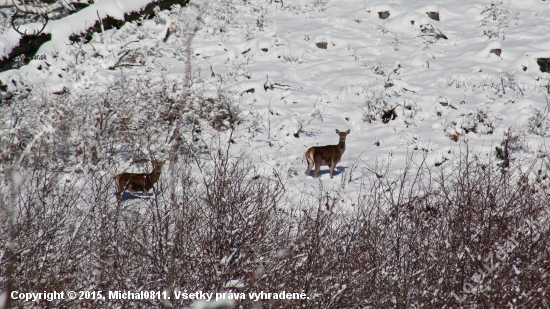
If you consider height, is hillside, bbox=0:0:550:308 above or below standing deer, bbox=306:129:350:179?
above

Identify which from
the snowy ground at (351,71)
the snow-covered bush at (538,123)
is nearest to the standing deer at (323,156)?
the snowy ground at (351,71)

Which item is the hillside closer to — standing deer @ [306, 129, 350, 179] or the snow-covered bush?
the snow-covered bush

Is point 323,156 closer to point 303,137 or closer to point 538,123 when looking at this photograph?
point 303,137

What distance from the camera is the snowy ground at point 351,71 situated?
37.8 ft

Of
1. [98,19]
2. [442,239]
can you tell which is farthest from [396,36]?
[442,239]

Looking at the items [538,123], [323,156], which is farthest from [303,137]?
[538,123]

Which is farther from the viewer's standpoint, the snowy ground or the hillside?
the snowy ground

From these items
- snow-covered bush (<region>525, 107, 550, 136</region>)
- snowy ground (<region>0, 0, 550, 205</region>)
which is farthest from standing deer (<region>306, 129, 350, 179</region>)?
snow-covered bush (<region>525, 107, 550, 136</region>)

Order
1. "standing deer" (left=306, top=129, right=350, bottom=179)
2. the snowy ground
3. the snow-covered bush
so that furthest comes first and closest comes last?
the snowy ground, the snow-covered bush, "standing deer" (left=306, top=129, right=350, bottom=179)

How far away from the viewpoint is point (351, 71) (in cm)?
1518

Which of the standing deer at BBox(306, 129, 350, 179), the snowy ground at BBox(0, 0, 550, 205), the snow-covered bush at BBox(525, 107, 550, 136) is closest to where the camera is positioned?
the standing deer at BBox(306, 129, 350, 179)

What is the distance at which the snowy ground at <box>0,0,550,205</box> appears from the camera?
1152 centimetres

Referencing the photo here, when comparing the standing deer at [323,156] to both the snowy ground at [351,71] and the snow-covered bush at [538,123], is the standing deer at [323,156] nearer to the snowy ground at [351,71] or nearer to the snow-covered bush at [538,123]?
the snowy ground at [351,71]

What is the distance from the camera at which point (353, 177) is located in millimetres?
10500
